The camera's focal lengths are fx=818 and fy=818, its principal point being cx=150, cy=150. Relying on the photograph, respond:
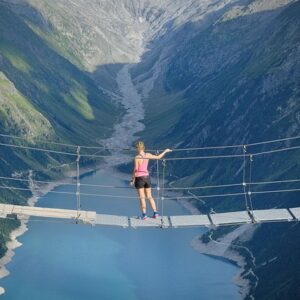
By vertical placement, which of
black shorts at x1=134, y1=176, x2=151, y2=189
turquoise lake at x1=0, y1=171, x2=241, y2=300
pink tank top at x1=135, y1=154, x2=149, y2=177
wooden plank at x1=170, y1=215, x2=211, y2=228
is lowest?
wooden plank at x1=170, y1=215, x2=211, y2=228

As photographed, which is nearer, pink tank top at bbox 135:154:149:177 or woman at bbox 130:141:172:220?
woman at bbox 130:141:172:220

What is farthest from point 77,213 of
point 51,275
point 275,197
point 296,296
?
point 275,197

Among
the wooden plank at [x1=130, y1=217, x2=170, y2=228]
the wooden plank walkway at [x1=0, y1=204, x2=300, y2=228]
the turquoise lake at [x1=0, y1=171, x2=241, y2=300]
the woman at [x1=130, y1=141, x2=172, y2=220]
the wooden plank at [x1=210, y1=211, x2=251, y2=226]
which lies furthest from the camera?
the turquoise lake at [x1=0, y1=171, x2=241, y2=300]

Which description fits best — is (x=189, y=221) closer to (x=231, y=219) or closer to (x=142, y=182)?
(x=231, y=219)

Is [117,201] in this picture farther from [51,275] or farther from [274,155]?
[51,275]

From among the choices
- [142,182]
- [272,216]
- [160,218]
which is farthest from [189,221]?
[272,216]

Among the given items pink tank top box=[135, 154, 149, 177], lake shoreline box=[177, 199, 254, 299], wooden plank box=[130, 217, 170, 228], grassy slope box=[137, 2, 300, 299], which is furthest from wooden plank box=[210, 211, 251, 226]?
A: lake shoreline box=[177, 199, 254, 299]

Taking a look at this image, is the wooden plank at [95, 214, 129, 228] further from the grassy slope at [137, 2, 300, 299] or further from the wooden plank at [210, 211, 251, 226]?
the grassy slope at [137, 2, 300, 299]
